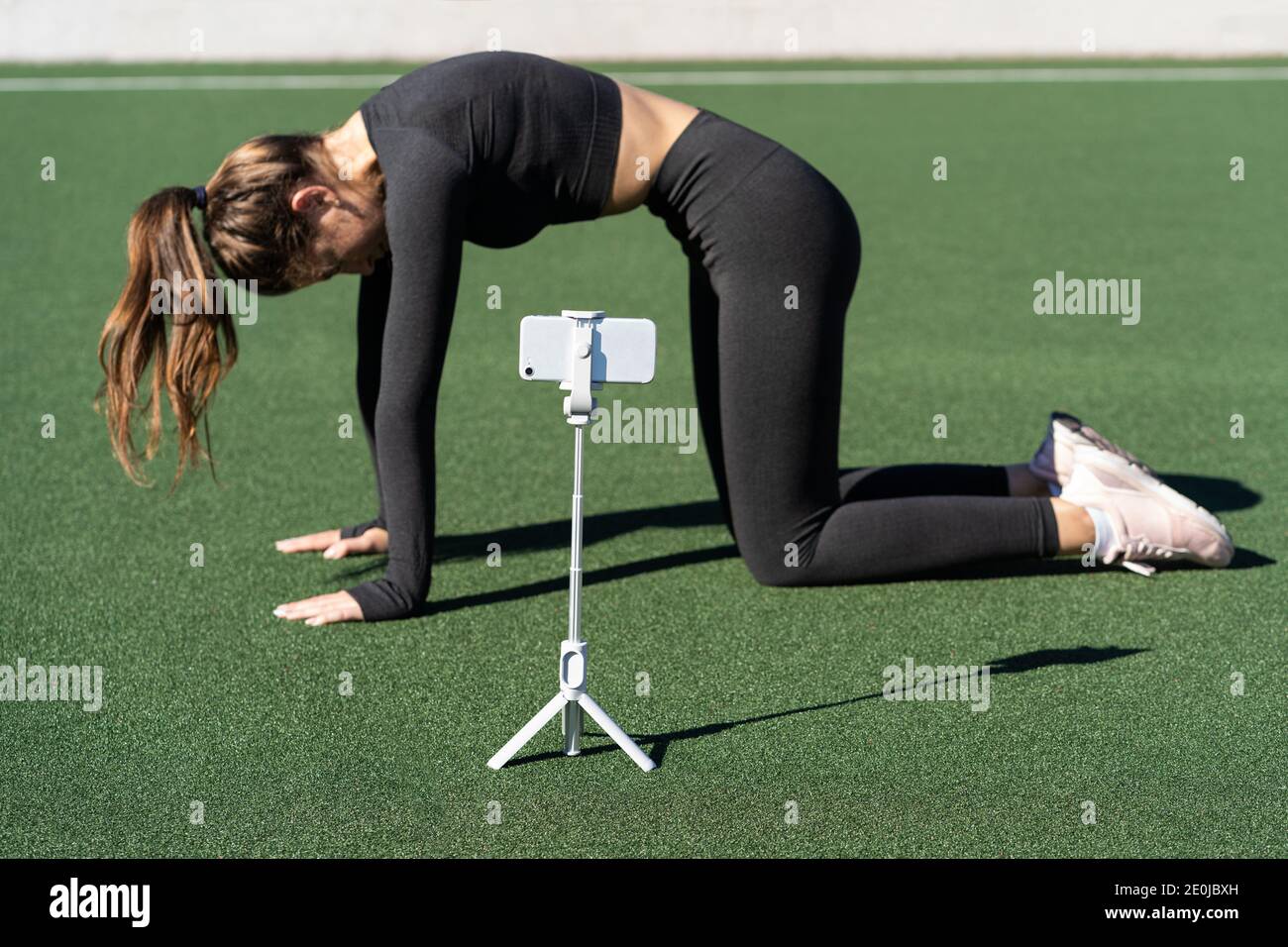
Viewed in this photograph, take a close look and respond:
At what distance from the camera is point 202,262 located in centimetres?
340

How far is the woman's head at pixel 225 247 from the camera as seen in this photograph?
11.1ft

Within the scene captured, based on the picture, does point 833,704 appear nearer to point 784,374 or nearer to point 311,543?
point 784,374

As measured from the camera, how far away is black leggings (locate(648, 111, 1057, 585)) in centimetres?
365

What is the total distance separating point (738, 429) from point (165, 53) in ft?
43.5

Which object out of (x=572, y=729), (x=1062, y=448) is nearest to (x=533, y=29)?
(x=1062, y=448)

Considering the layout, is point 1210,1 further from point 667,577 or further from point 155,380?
point 155,380

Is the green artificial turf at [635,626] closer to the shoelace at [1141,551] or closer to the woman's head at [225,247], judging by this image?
the shoelace at [1141,551]

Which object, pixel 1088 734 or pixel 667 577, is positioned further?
pixel 667 577

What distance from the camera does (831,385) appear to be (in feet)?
12.4

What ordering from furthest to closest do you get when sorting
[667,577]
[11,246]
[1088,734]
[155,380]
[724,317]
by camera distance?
[11,246] < [667,577] < [724,317] < [155,380] < [1088,734]

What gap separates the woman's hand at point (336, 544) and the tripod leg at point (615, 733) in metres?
1.31

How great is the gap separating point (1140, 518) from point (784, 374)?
3.33 feet

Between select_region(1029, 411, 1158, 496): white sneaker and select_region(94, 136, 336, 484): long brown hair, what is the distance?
198cm
